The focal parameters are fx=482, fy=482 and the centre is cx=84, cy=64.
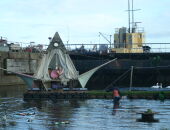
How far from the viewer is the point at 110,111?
35.6 meters


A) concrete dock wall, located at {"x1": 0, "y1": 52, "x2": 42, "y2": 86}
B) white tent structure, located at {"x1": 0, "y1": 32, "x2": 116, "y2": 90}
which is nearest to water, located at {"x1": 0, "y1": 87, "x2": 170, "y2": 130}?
white tent structure, located at {"x1": 0, "y1": 32, "x2": 116, "y2": 90}

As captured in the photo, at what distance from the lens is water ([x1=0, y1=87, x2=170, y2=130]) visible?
2736 cm

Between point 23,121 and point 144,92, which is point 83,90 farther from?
point 23,121

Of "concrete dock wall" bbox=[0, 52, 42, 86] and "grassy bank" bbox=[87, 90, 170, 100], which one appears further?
"concrete dock wall" bbox=[0, 52, 42, 86]

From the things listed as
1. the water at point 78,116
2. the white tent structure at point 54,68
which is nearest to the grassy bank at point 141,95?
the water at point 78,116

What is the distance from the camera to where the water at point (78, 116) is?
27359mm

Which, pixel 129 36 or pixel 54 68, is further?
pixel 129 36

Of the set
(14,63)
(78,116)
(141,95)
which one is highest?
(14,63)

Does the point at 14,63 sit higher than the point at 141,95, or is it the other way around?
Answer: the point at 14,63

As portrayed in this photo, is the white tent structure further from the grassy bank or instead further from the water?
the water

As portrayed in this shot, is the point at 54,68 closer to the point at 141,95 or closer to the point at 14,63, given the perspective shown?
the point at 141,95

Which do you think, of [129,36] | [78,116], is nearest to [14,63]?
[129,36]

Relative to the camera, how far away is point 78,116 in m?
32.7

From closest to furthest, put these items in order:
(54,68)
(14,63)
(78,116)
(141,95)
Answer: (78,116) < (141,95) < (54,68) < (14,63)
